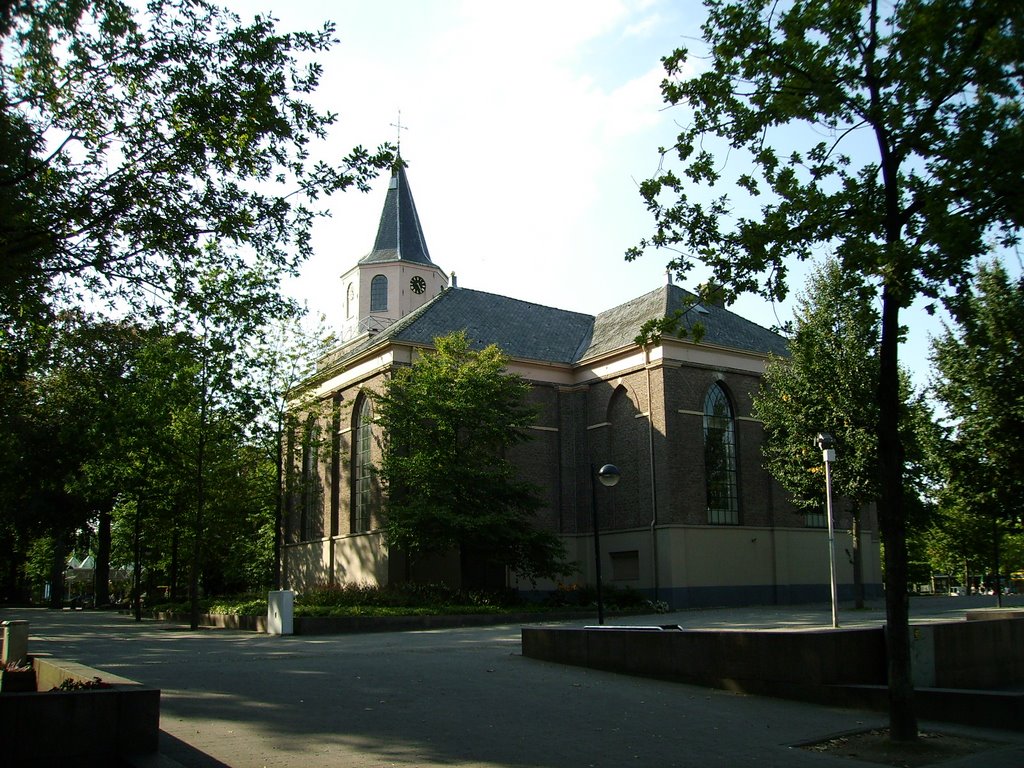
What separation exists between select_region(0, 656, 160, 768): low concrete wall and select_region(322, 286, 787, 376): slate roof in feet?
93.4

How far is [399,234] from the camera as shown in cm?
5181

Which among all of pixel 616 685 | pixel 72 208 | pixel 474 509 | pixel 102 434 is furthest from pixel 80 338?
pixel 474 509

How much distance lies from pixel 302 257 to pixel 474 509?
19.0m

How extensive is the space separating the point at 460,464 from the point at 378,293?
22216 mm

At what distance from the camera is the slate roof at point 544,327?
3803 centimetres

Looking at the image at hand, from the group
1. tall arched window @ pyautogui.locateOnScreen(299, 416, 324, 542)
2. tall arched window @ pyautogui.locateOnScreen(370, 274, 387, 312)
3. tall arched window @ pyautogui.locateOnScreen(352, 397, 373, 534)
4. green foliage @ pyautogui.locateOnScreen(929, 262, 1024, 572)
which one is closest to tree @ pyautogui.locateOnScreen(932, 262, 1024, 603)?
green foliage @ pyautogui.locateOnScreen(929, 262, 1024, 572)

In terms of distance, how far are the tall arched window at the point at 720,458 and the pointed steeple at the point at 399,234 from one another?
68.8 ft

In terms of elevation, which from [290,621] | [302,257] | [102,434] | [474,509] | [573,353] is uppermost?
[573,353]

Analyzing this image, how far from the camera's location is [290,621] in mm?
24219

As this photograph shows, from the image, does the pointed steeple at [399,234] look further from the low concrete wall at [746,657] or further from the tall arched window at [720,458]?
the low concrete wall at [746,657]

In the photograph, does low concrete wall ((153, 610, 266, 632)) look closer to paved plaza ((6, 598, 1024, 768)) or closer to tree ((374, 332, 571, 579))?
tree ((374, 332, 571, 579))

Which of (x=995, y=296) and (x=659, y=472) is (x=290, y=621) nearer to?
(x=659, y=472)

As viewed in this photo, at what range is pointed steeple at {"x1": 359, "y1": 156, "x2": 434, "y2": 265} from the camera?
51.1 meters

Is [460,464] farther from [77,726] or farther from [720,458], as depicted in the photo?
[77,726]
